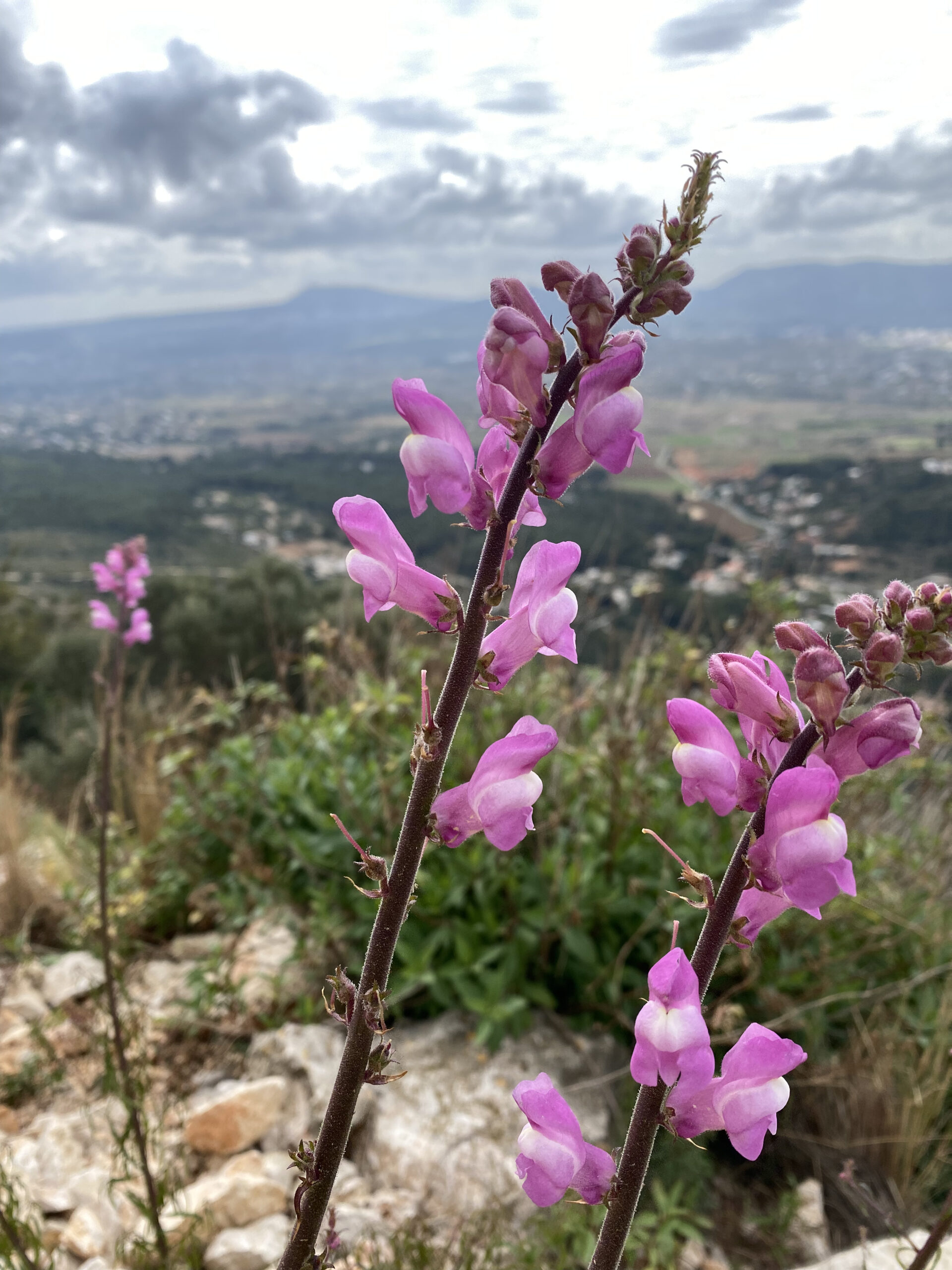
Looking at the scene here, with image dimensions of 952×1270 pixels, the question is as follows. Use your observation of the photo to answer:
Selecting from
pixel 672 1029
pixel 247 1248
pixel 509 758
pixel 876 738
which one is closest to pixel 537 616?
pixel 509 758

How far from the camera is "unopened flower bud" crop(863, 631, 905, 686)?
140 centimetres

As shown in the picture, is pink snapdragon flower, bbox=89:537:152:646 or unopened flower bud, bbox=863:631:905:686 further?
pink snapdragon flower, bbox=89:537:152:646

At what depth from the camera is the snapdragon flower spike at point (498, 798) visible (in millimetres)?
1611

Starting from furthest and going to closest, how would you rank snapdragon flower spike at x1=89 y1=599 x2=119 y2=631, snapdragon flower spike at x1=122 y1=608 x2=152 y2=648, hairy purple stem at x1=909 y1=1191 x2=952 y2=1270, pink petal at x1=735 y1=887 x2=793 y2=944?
1. snapdragon flower spike at x1=89 y1=599 x2=119 y2=631
2. snapdragon flower spike at x1=122 y1=608 x2=152 y2=648
3. hairy purple stem at x1=909 y1=1191 x2=952 y2=1270
4. pink petal at x1=735 y1=887 x2=793 y2=944

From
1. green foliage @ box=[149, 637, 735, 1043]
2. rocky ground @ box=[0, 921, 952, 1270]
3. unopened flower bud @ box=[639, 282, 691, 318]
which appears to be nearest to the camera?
unopened flower bud @ box=[639, 282, 691, 318]

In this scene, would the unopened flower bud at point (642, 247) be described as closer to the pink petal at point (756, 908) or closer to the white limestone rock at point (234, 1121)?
the pink petal at point (756, 908)

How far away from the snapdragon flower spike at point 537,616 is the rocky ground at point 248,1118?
2.11 metres

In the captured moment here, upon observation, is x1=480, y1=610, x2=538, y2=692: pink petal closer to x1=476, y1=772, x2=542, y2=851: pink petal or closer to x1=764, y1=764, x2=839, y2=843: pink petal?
x1=476, y1=772, x2=542, y2=851: pink petal

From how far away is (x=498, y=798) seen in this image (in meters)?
1.61

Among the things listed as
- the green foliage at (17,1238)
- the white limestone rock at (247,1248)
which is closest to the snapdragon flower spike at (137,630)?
the green foliage at (17,1238)

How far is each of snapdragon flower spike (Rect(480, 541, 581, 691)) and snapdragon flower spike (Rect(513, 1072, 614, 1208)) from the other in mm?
747

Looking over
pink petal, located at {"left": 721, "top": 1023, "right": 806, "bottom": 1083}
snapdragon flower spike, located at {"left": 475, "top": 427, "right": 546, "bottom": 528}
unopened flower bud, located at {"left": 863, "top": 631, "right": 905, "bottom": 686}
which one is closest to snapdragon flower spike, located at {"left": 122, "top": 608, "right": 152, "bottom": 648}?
snapdragon flower spike, located at {"left": 475, "top": 427, "right": 546, "bottom": 528}

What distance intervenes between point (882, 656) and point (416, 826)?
2.77 ft

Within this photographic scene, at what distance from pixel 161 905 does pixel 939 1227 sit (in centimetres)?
485
